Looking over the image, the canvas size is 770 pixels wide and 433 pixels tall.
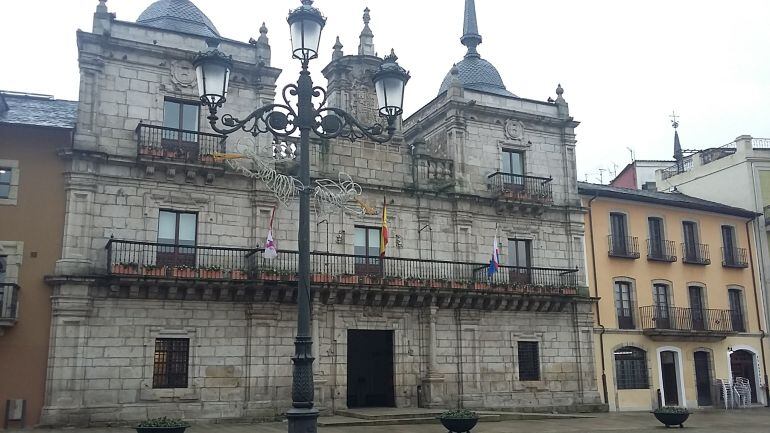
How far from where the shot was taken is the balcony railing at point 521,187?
28500mm

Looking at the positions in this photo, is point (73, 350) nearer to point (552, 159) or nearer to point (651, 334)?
point (552, 159)

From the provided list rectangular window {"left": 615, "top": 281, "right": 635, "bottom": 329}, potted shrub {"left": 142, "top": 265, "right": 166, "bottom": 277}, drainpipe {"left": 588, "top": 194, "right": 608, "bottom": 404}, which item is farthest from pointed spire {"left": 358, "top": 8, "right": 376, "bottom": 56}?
rectangular window {"left": 615, "top": 281, "right": 635, "bottom": 329}

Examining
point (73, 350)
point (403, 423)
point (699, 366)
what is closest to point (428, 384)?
point (403, 423)

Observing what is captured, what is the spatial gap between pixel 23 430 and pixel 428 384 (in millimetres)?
12775

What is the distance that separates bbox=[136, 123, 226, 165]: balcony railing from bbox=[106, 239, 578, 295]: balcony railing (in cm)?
285

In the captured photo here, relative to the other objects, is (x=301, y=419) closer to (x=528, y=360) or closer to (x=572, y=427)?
(x=572, y=427)

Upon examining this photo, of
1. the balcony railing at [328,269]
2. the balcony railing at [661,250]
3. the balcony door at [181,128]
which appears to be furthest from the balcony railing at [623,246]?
the balcony door at [181,128]

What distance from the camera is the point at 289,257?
80.3 ft

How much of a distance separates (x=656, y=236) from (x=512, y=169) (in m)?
7.80

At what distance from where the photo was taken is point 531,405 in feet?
90.3

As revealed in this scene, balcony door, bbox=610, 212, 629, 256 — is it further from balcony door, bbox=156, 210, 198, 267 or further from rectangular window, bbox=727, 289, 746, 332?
balcony door, bbox=156, 210, 198, 267

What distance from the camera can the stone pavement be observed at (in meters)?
→ 20.6

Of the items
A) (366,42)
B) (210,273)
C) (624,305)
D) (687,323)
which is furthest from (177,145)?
(687,323)

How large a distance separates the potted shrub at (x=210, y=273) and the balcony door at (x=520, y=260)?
11.3 m
